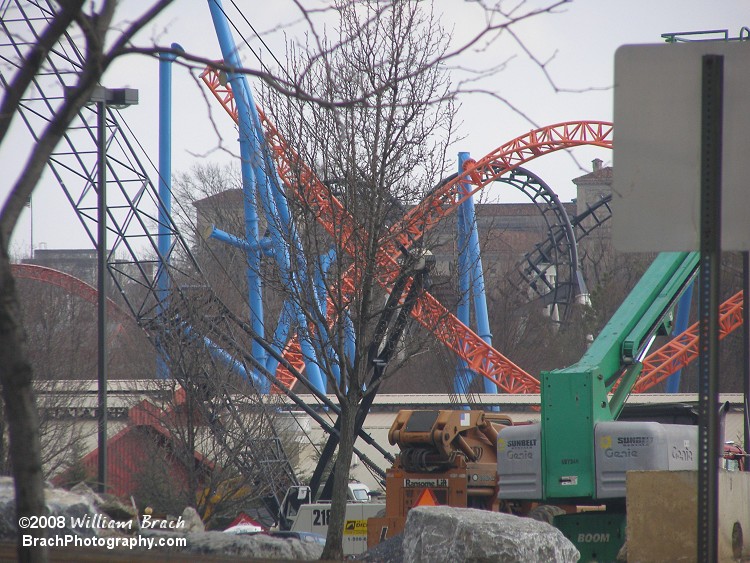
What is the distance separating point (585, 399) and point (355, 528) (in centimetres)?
596

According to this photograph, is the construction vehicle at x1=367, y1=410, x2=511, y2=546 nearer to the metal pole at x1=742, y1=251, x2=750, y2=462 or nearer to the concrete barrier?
the metal pole at x1=742, y1=251, x2=750, y2=462

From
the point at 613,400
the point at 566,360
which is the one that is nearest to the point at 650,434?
the point at 613,400

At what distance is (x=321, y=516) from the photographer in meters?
16.2

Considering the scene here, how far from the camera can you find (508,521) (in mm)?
7816

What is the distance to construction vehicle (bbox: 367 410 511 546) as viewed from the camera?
42.4 feet

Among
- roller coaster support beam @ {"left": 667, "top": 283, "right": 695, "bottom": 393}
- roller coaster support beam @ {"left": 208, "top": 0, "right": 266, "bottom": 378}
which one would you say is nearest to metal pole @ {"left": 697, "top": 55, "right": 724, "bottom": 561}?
roller coaster support beam @ {"left": 208, "top": 0, "right": 266, "bottom": 378}

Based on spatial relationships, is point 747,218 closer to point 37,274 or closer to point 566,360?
point 37,274

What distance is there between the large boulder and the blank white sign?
14.7ft

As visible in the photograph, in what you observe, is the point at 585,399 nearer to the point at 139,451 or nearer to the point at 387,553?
the point at 387,553

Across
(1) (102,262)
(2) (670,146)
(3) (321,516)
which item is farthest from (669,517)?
(3) (321,516)

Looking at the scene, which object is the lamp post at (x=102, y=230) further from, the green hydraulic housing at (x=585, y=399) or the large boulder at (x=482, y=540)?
the large boulder at (x=482, y=540)

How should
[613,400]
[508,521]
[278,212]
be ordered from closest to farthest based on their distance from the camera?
[508,521] → [278,212] → [613,400]

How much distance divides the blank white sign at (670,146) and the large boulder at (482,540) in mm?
4472

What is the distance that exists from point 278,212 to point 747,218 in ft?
25.3
